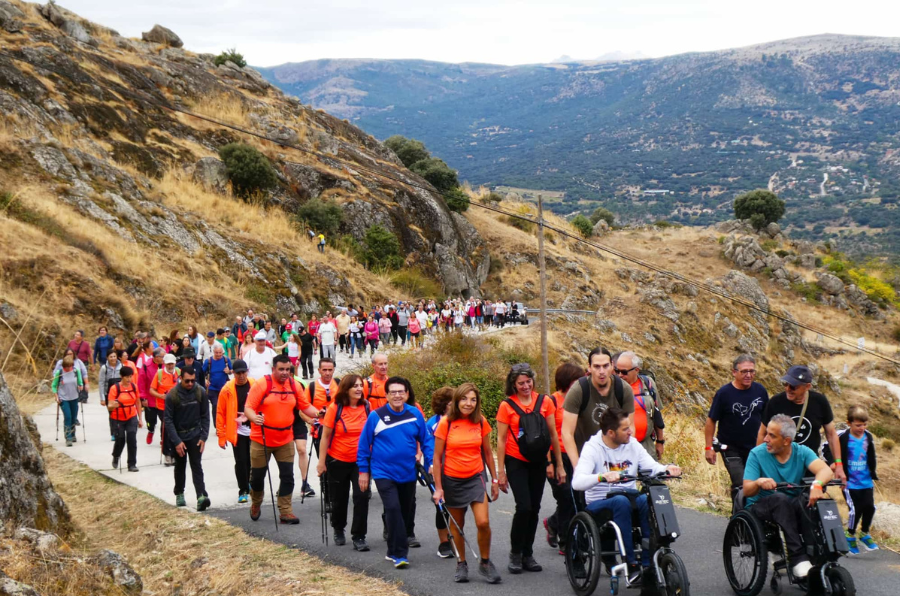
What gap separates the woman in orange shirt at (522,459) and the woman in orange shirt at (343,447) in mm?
1588

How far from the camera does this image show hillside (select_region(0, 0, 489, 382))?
20734 mm

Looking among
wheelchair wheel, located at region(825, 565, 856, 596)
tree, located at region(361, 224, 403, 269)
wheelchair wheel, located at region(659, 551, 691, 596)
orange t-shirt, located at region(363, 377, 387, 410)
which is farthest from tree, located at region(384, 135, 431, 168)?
wheelchair wheel, located at region(825, 565, 856, 596)

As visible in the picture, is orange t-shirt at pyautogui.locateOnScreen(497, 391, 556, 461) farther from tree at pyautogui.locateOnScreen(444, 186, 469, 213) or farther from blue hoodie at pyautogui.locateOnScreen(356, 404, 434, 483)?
tree at pyautogui.locateOnScreen(444, 186, 469, 213)

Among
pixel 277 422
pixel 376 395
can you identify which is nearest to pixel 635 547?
pixel 376 395

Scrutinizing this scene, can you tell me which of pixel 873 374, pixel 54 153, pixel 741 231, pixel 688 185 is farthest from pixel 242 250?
pixel 688 185

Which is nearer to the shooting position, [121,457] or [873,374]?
[121,457]

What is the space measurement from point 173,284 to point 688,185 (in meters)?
185

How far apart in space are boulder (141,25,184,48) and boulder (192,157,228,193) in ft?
56.5

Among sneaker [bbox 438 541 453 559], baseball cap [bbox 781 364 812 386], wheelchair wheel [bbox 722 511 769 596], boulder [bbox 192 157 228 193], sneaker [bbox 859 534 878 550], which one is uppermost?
boulder [bbox 192 157 228 193]

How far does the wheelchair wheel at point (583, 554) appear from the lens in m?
5.67

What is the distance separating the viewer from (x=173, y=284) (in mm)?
22734

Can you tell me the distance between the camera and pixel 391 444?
689 cm

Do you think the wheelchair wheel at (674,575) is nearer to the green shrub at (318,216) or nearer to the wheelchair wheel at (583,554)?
the wheelchair wheel at (583,554)

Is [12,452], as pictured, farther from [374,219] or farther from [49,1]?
[49,1]
